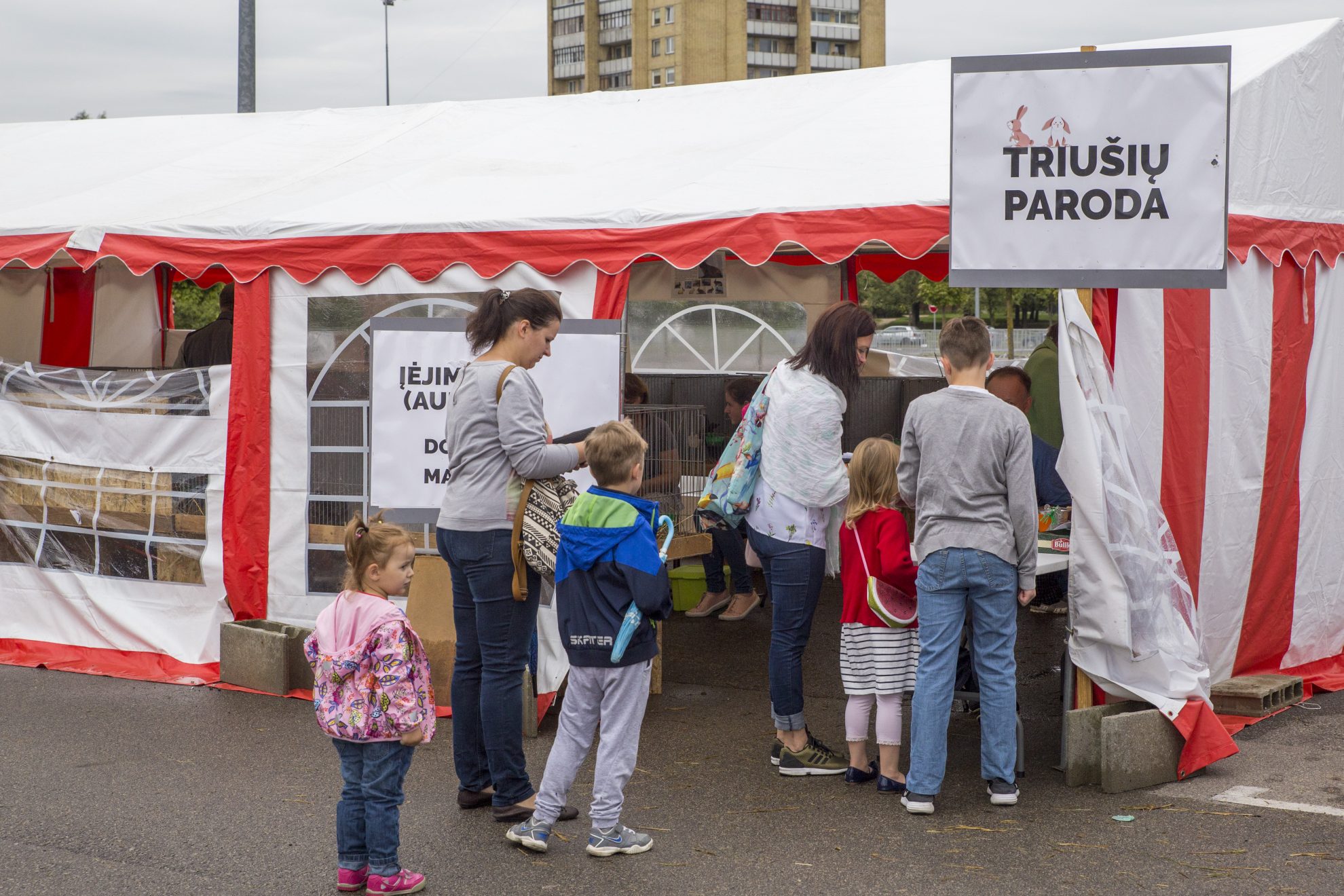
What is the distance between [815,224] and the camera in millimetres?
5727

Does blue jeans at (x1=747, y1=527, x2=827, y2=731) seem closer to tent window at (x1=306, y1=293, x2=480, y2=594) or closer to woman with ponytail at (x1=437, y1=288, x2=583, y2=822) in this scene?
woman with ponytail at (x1=437, y1=288, x2=583, y2=822)

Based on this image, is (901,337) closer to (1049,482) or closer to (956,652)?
(1049,482)

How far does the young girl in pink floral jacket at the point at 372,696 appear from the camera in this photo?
12.8ft

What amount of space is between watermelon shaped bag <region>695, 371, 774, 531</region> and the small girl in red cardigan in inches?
15.1

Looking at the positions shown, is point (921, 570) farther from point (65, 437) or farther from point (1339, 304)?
point (65, 437)

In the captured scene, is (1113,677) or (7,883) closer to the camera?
(7,883)

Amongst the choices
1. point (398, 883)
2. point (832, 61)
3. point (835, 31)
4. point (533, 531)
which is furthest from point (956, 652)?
point (832, 61)

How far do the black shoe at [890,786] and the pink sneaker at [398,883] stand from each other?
1768 mm

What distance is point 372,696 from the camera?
389 cm

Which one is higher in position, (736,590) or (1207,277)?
(1207,277)

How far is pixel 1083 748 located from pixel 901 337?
47890 mm

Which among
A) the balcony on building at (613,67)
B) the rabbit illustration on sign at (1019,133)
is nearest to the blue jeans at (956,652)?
the rabbit illustration on sign at (1019,133)

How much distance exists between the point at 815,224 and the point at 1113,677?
2.19 meters

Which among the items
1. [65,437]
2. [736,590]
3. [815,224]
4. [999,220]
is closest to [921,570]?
[999,220]
